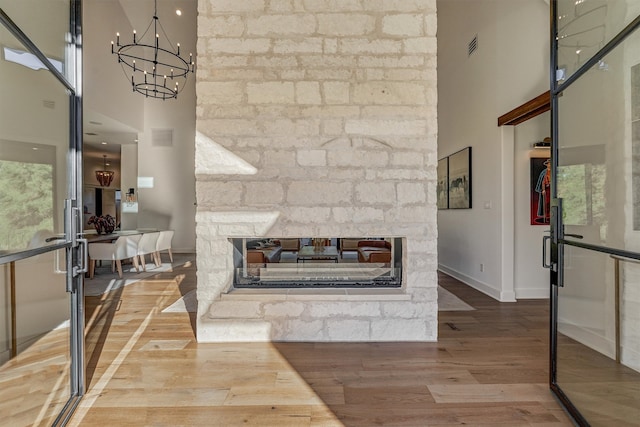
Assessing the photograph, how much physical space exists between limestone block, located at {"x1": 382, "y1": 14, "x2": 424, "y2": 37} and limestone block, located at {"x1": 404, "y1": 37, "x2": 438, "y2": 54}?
0.17ft

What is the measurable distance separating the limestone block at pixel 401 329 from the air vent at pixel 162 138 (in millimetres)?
7923

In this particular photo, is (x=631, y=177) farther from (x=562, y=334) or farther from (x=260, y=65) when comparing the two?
(x=260, y=65)

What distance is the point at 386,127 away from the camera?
2.66 metres

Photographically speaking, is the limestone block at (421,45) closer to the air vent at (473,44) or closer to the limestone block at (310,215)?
the limestone block at (310,215)

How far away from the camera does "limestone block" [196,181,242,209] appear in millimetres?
2670

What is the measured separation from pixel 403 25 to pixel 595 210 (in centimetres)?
200

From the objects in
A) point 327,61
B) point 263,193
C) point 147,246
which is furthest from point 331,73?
point 147,246

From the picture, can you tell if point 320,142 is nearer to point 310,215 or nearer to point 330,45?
point 310,215

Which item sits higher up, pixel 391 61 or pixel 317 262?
pixel 391 61

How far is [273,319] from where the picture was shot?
2701mm

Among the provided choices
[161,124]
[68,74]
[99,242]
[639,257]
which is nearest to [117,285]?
[99,242]

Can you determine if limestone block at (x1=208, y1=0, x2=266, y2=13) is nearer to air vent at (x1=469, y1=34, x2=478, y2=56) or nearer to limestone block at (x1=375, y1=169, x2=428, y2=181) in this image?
limestone block at (x1=375, y1=169, x2=428, y2=181)

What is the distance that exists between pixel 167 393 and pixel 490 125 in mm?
4598

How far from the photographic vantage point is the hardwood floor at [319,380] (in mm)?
1775
